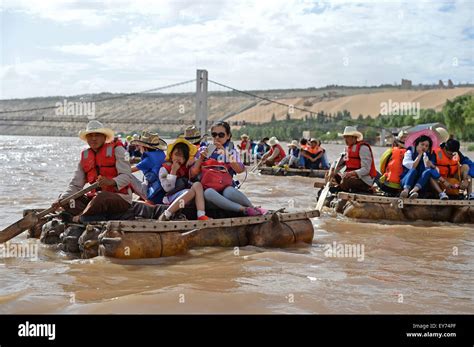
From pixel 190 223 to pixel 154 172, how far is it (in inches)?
40.2

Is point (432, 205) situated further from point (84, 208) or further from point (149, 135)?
point (84, 208)

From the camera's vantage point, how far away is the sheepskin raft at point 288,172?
18.0m

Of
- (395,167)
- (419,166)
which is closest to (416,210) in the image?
(419,166)

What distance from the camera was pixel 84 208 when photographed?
6289mm

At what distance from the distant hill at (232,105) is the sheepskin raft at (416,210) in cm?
11722

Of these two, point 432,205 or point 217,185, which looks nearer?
point 217,185

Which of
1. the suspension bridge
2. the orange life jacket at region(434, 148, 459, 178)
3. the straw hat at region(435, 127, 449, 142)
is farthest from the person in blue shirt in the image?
the suspension bridge

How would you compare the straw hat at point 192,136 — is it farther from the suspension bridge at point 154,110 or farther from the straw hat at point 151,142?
the suspension bridge at point 154,110

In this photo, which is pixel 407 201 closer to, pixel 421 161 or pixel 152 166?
pixel 421 161

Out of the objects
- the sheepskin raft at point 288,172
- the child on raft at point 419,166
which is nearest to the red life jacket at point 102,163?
the child on raft at point 419,166

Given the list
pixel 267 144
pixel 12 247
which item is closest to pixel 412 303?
pixel 12 247

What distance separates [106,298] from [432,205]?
5.72 metres

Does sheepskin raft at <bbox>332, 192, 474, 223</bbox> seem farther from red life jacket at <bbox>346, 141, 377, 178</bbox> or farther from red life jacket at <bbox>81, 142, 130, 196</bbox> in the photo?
red life jacket at <bbox>81, 142, 130, 196</bbox>

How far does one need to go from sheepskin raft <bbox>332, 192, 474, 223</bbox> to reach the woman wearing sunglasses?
103 inches
